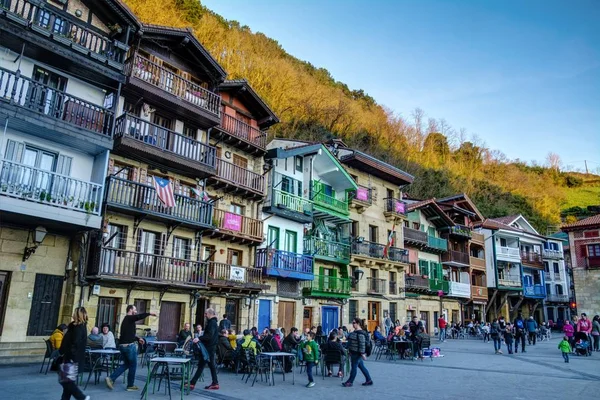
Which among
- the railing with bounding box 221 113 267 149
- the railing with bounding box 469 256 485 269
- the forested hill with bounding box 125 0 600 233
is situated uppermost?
the forested hill with bounding box 125 0 600 233

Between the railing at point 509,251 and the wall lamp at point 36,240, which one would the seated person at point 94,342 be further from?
the railing at point 509,251

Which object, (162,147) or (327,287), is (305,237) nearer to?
(327,287)

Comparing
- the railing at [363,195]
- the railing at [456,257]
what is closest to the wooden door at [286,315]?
the railing at [363,195]

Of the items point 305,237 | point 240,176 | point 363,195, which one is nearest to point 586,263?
point 363,195

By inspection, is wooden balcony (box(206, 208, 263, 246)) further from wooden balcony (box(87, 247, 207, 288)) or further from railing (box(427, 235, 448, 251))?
railing (box(427, 235, 448, 251))

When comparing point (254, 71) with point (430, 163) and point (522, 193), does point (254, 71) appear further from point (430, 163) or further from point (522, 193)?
point (522, 193)

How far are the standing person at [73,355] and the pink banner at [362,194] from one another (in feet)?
88.0

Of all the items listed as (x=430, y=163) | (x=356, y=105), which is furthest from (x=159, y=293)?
(x=430, y=163)

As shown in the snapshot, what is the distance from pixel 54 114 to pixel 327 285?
18895 millimetres

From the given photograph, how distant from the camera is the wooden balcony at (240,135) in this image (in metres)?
23.9

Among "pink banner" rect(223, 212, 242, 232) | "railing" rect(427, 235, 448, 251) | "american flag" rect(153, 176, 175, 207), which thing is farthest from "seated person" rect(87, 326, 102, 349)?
"railing" rect(427, 235, 448, 251)

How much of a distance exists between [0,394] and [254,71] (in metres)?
40.2

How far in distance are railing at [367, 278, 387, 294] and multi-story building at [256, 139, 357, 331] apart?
273cm

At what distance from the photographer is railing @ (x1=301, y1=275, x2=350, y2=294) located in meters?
28.4
